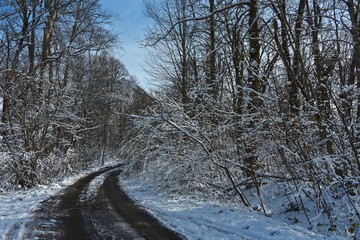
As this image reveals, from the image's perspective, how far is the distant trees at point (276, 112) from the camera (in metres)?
5.77

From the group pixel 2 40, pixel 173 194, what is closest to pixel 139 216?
pixel 173 194

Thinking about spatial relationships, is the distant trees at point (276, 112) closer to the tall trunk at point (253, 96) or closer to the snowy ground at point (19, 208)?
the tall trunk at point (253, 96)

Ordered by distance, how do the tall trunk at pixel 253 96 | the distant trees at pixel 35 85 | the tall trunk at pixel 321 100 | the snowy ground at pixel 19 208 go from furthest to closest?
1. the distant trees at pixel 35 85
2. the tall trunk at pixel 253 96
3. the snowy ground at pixel 19 208
4. the tall trunk at pixel 321 100

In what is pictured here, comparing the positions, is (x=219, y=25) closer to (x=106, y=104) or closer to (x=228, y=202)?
(x=228, y=202)

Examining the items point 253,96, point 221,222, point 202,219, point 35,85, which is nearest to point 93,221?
point 202,219

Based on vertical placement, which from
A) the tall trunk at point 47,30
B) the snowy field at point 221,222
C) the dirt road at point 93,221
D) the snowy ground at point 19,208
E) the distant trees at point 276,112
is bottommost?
the snowy field at point 221,222

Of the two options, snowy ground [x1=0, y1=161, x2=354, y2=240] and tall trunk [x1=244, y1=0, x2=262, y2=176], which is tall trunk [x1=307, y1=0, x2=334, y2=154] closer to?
tall trunk [x1=244, y1=0, x2=262, y2=176]

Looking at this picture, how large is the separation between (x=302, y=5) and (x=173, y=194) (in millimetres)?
7243

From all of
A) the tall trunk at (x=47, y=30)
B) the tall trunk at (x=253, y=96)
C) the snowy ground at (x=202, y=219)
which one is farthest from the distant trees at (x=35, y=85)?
the tall trunk at (x=253, y=96)

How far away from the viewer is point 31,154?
535 inches

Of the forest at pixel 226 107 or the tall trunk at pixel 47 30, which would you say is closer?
the forest at pixel 226 107

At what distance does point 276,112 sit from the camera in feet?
22.0

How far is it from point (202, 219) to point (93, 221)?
246 centimetres

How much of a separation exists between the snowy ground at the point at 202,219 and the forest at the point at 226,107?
1.93 ft
